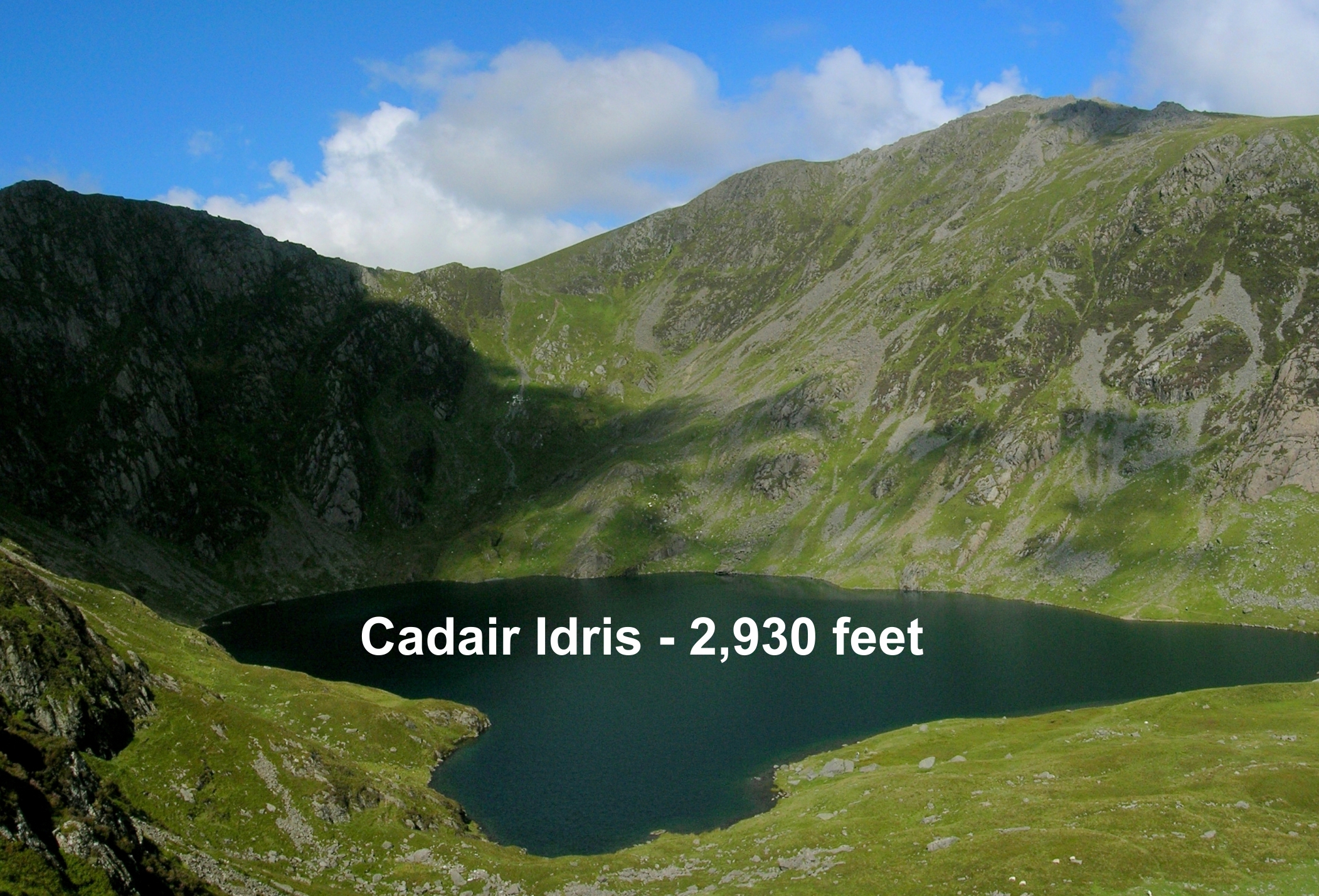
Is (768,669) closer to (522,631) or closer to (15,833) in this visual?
(522,631)

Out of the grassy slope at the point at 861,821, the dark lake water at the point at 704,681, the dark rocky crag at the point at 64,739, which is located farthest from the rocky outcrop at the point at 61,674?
the dark lake water at the point at 704,681

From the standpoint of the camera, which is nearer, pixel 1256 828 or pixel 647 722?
pixel 1256 828

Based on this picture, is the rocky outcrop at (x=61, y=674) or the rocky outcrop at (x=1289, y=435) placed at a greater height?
the rocky outcrop at (x=1289, y=435)

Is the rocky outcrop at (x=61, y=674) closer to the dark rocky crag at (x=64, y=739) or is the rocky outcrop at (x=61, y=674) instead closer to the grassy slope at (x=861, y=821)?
the dark rocky crag at (x=64, y=739)

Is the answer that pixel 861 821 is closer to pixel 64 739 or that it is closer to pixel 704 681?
pixel 64 739

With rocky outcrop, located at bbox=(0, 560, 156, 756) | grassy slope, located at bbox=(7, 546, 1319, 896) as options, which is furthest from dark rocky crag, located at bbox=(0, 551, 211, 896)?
grassy slope, located at bbox=(7, 546, 1319, 896)

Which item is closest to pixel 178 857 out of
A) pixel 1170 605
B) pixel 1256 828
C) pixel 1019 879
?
pixel 1019 879

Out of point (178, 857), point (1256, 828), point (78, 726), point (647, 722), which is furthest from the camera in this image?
point (647, 722)
